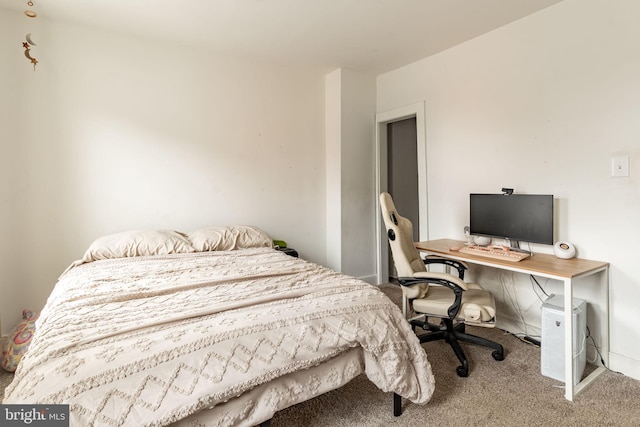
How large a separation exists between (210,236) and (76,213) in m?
1.14

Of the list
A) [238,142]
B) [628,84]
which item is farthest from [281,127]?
[628,84]

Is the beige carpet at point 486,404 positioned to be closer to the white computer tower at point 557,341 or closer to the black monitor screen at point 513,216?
the white computer tower at point 557,341

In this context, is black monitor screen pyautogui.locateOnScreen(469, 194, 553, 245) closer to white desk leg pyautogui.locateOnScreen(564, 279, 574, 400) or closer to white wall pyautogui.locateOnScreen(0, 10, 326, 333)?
white desk leg pyautogui.locateOnScreen(564, 279, 574, 400)

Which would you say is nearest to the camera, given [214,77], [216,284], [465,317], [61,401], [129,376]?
[61,401]

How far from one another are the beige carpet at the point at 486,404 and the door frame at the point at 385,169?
68.6 inches

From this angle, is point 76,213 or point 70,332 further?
point 76,213

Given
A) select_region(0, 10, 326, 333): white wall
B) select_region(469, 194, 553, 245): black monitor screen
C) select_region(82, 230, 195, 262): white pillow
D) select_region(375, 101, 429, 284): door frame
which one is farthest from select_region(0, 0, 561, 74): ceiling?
select_region(82, 230, 195, 262): white pillow

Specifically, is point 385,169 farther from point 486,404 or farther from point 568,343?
point 486,404

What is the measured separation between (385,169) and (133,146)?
2.84m

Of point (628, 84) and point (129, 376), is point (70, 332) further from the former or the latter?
point (628, 84)

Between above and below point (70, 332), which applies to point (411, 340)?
below

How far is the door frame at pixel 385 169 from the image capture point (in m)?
3.71

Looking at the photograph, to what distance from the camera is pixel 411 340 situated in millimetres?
1750

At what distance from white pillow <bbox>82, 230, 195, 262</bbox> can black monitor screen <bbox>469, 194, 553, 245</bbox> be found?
2565 mm
